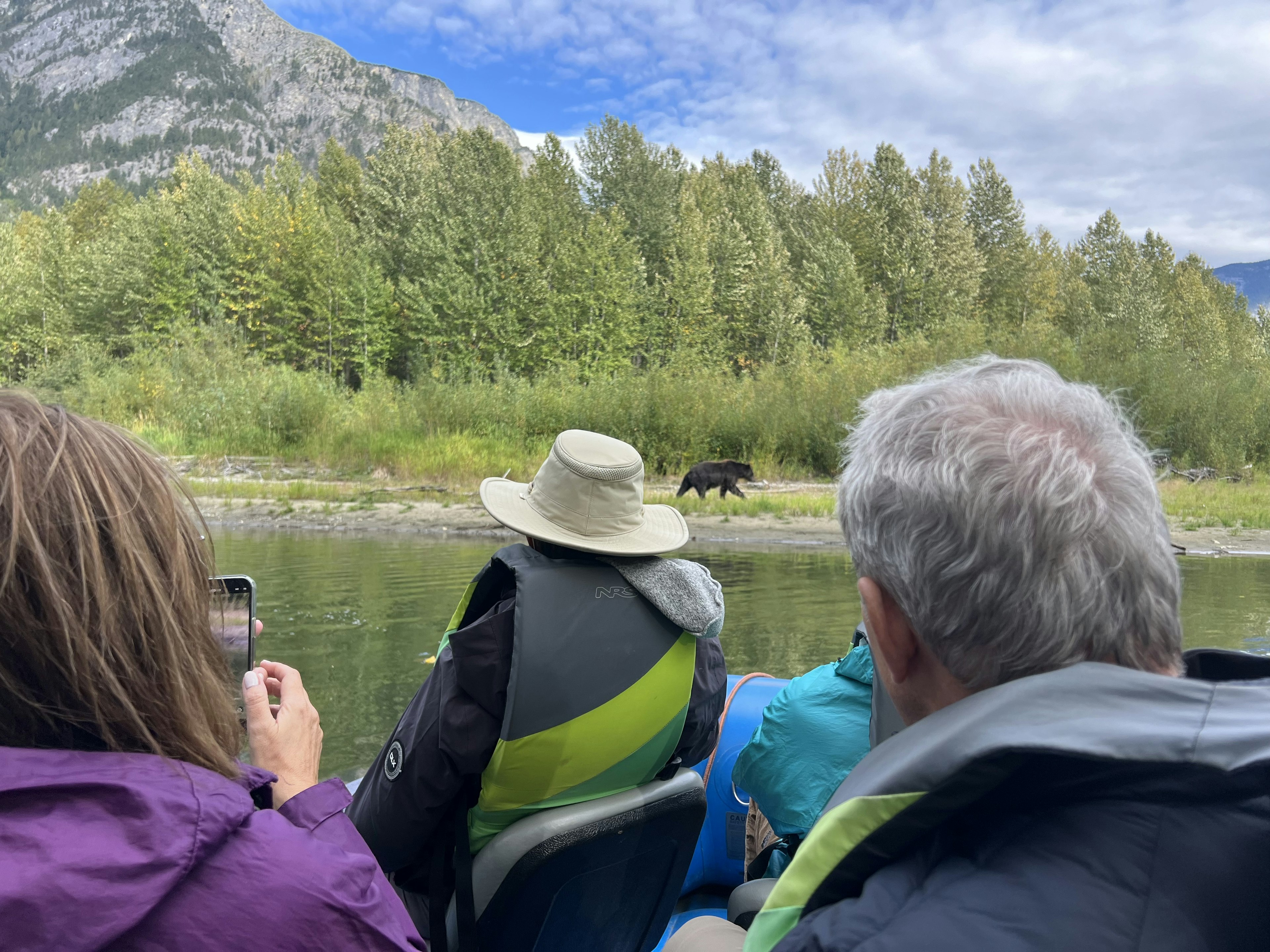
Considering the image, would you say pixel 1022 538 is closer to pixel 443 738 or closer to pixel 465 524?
pixel 443 738

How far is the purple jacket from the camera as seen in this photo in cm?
74

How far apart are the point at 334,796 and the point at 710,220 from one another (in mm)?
38143

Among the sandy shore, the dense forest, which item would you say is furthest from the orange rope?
the dense forest

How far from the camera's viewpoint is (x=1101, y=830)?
2.27ft

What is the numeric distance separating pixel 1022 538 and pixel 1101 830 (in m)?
0.24

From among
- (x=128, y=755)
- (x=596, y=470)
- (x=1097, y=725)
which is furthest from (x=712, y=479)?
(x=1097, y=725)

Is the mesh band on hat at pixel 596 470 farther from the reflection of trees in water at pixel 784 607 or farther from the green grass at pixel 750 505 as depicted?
the green grass at pixel 750 505

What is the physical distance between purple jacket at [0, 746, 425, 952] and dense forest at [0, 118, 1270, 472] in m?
25.3

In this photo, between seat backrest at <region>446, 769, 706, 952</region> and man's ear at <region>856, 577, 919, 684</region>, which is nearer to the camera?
man's ear at <region>856, 577, 919, 684</region>

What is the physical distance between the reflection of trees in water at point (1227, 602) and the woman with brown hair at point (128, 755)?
20.1 ft

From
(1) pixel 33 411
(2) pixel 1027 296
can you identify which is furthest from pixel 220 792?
(2) pixel 1027 296

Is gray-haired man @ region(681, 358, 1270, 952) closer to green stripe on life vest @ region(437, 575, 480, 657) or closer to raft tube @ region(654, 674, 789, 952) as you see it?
green stripe on life vest @ region(437, 575, 480, 657)

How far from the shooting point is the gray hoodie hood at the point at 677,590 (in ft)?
6.03

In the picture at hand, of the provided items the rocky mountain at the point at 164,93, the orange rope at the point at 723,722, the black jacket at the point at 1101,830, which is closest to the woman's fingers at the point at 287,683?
the black jacket at the point at 1101,830
